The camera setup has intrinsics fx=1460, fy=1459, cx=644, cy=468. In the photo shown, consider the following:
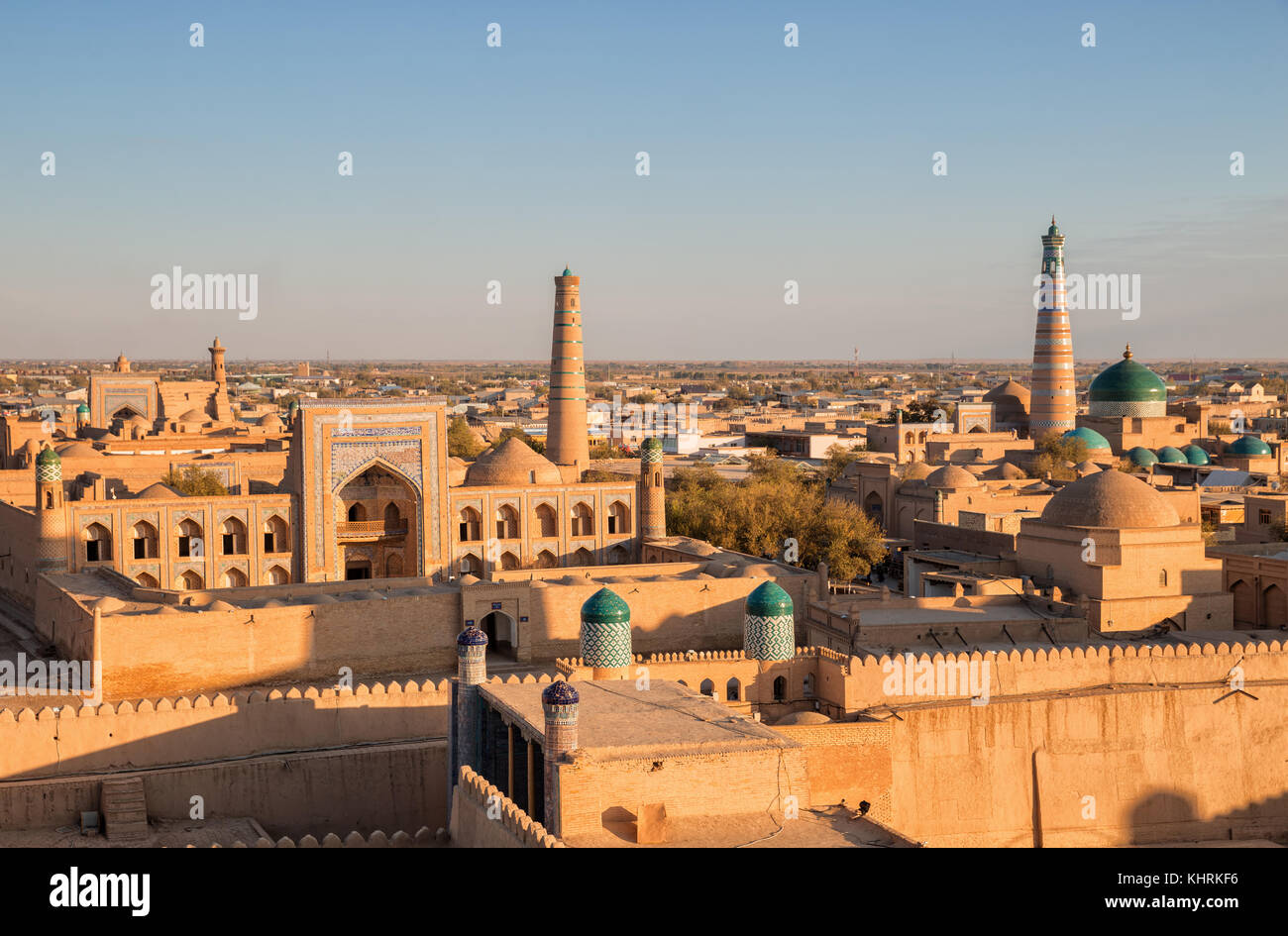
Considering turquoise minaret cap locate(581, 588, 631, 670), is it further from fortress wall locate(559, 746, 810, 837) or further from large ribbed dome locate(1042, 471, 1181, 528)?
large ribbed dome locate(1042, 471, 1181, 528)

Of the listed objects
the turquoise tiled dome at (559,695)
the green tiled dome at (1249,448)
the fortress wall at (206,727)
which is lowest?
the fortress wall at (206,727)

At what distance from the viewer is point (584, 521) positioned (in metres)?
33.9

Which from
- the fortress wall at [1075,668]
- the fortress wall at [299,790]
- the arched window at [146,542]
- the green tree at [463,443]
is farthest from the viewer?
the green tree at [463,443]

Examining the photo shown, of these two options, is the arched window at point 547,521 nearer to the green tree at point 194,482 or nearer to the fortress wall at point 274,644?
the green tree at point 194,482

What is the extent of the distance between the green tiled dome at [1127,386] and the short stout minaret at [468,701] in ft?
151

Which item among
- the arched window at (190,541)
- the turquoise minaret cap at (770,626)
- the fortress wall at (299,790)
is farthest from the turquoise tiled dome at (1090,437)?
the fortress wall at (299,790)

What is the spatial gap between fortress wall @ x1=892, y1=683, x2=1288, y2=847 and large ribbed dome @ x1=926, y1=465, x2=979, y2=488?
16776 millimetres

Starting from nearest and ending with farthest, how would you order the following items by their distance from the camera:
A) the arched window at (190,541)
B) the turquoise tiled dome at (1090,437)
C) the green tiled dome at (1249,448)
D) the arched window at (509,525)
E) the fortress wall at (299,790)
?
the fortress wall at (299,790) → the arched window at (190,541) → the arched window at (509,525) → the green tiled dome at (1249,448) → the turquoise tiled dome at (1090,437)

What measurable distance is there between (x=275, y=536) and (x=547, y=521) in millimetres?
6255

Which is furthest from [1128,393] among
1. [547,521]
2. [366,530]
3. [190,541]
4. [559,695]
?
[559,695]

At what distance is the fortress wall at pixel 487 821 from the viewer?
12.8 m

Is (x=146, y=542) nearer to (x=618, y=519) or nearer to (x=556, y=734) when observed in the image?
(x=618, y=519)
